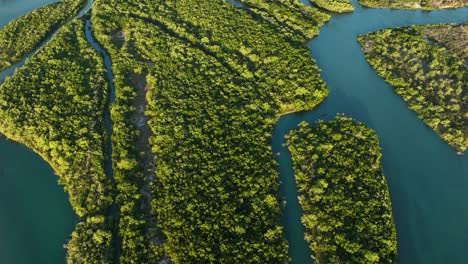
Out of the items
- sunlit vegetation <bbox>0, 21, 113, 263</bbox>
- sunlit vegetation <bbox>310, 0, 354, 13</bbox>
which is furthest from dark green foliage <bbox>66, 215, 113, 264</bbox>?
sunlit vegetation <bbox>310, 0, 354, 13</bbox>

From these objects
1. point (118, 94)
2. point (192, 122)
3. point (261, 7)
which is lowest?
point (192, 122)

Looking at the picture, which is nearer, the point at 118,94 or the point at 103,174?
the point at 103,174

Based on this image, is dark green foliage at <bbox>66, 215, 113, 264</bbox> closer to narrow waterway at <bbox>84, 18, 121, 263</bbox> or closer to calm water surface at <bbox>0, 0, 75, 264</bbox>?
narrow waterway at <bbox>84, 18, 121, 263</bbox>

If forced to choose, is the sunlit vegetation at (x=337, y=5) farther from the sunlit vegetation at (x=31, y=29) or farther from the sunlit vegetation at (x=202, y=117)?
the sunlit vegetation at (x=31, y=29)

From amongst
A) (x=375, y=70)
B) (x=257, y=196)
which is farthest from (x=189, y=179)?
(x=375, y=70)

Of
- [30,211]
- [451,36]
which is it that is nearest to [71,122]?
[30,211]

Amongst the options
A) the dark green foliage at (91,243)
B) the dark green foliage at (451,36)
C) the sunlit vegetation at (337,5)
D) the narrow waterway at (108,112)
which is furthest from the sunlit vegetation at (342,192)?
the sunlit vegetation at (337,5)

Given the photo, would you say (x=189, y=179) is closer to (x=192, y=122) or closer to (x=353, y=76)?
(x=192, y=122)

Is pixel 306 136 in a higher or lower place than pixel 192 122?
lower
